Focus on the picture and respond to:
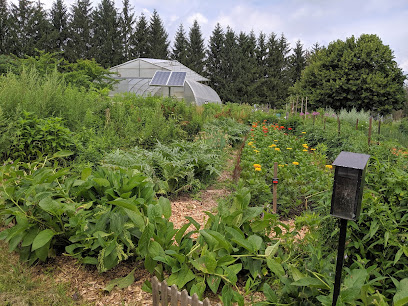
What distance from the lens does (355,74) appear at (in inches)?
775

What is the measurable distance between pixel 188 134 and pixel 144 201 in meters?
5.26

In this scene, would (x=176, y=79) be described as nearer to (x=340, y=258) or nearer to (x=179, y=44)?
(x=340, y=258)

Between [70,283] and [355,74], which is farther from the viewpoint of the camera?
[355,74]

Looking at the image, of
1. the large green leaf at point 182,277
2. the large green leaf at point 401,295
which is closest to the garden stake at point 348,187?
the large green leaf at point 401,295

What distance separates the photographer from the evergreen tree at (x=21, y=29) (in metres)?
28.2

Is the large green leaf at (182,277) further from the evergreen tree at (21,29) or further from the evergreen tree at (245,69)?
the evergreen tree at (245,69)

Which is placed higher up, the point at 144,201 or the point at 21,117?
the point at 21,117

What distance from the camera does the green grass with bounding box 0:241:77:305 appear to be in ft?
7.02

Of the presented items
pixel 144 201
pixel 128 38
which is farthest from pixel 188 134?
pixel 128 38

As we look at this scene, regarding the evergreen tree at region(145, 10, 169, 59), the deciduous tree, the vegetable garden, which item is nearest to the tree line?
the evergreen tree at region(145, 10, 169, 59)

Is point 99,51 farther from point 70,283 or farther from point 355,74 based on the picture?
point 70,283

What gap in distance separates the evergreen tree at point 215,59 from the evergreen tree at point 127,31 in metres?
9.01

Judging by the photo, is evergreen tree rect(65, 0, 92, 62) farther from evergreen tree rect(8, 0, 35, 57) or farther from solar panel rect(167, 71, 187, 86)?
solar panel rect(167, 71, 187, 86)

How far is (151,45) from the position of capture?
35281 mm
